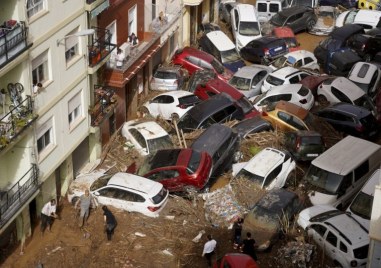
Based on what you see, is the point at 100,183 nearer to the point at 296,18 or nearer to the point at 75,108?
the point at 75,108

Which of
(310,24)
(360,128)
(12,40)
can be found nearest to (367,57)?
(310,24)

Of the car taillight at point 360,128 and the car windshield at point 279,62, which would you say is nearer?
the car taillight at point 360,128

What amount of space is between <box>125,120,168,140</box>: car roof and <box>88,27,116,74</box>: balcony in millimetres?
3530

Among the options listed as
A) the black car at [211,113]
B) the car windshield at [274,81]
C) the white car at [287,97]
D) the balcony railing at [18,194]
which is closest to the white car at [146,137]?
the black car at [211,113]

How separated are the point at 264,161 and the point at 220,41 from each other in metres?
14.6

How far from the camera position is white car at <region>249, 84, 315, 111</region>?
35.6 meters

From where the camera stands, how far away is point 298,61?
40.9m

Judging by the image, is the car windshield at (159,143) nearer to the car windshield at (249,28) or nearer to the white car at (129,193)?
the white car at (129,193)

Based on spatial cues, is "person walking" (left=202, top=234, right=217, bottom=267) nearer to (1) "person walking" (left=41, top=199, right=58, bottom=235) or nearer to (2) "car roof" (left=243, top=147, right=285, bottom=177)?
(2) "car roof" (left=243, top=147, right=285, bottom=177)

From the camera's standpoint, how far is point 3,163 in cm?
2481

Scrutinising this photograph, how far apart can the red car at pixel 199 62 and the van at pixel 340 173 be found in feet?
37.2

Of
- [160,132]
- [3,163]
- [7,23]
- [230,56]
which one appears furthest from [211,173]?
[230,56]

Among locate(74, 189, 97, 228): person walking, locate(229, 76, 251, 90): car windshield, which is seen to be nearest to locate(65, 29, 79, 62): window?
locate(74, 189, 97, 228): person walking

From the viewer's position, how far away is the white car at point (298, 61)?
40.9 meters
